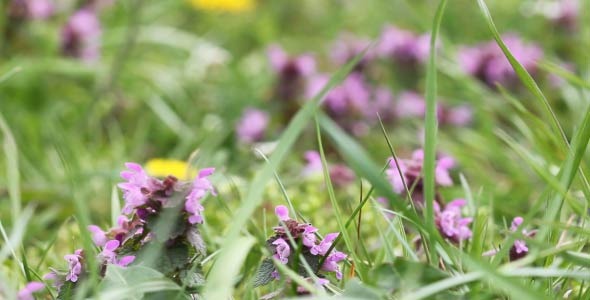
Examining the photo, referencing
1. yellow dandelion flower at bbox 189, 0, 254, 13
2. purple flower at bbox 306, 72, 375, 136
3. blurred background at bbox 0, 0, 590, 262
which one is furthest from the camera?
yellow dandelion flower at bbox 189, 0, 254, 13

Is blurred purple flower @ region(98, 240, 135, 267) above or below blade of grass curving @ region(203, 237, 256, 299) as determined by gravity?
below

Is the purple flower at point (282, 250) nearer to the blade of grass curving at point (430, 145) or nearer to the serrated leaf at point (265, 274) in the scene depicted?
the serrated leaf at point (265, 274)

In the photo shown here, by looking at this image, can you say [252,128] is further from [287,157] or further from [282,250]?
[282,250]

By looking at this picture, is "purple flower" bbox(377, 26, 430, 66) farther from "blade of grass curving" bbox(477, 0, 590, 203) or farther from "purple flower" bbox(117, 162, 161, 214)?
"purple flower" bbox(117, 162, 161, 214)

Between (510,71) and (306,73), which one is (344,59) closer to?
(306,73)

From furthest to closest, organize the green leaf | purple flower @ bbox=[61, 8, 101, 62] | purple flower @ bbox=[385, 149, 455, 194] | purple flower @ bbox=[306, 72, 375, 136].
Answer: purple flower @ bbox=[61, 8, 101, 62] < purple flower @ bbox=[306, 72, 375, 136] < purple flower @ bbox=[385, 149, 455, 194] < the green leaf

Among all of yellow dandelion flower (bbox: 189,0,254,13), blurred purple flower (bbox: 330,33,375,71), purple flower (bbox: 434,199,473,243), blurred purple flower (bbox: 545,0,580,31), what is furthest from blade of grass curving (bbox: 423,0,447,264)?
yellow dandelion flower (bbox: 189,0,254,13)

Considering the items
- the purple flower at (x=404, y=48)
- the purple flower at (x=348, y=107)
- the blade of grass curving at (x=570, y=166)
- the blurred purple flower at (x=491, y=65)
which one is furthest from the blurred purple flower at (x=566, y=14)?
the blade of grass curving at (x=570, y=166)

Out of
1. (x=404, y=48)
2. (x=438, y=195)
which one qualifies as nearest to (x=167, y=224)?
(x=438, y=195)
